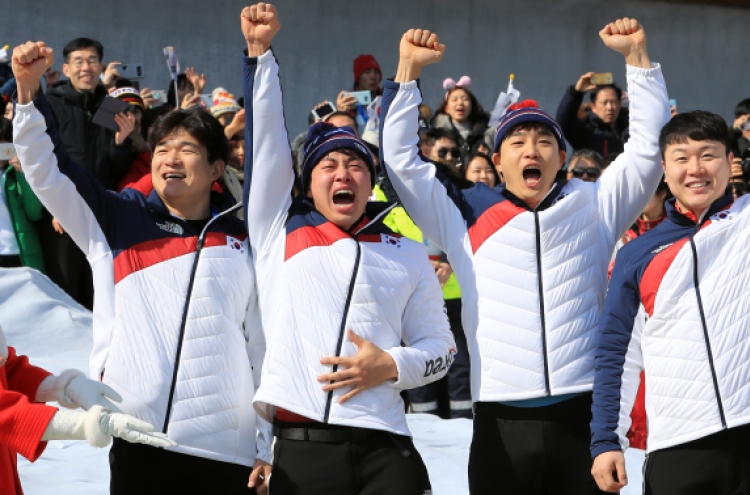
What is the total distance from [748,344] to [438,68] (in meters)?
9.94

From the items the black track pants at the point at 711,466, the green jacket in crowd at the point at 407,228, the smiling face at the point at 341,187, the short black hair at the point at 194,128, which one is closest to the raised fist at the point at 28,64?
the short black hair at the point at 194,128

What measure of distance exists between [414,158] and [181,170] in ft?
2.48

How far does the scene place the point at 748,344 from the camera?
3.14 metres

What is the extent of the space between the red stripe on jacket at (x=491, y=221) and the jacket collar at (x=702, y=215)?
491mm

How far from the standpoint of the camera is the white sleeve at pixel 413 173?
364cm

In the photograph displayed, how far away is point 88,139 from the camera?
6.40m

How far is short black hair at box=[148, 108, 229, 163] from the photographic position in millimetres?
3529

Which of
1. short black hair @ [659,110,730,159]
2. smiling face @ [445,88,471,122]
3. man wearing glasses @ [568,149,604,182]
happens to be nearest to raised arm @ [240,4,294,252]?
short black hair @ [659,110,730,159]

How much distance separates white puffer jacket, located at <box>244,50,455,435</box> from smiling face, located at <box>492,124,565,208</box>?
0.44 m

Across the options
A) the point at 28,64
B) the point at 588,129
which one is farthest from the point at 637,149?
the point at 588,129

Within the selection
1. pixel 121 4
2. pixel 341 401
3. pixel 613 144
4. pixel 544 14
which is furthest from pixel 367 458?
pixel 544 14

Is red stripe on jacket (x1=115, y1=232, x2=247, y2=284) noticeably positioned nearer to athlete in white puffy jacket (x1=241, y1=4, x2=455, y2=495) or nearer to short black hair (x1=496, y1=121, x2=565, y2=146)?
athlete in white puffy jacket (x1=241, y1=4, x2=455, y2=495)

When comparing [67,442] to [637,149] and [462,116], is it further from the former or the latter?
[462,116]

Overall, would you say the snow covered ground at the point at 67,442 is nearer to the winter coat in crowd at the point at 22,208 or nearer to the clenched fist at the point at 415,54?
the winter coat in crowd at the point at 22,208
